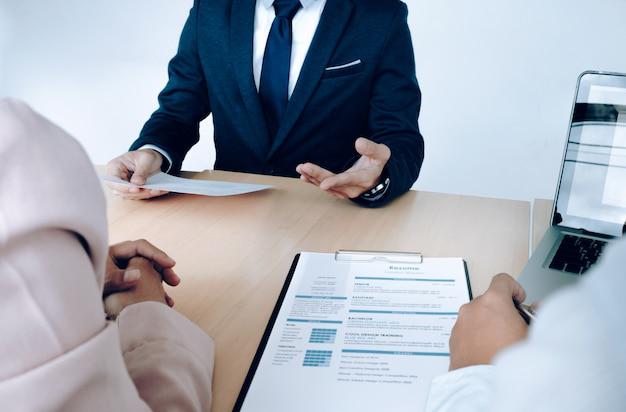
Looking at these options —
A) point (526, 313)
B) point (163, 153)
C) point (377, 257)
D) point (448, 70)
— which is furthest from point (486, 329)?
point (448, 70)

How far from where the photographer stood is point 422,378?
0.62m

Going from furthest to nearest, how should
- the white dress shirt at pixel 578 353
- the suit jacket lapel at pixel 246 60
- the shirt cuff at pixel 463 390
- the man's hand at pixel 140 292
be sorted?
the suit jacket lapel at pixel 246 60
the man's hand at pixel 140 292
the shirt cuff at pixel 463 390
the white dress shirt at pixel 578 353

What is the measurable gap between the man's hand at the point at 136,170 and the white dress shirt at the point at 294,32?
359 millimetres

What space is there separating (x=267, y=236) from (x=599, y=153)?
0.55m

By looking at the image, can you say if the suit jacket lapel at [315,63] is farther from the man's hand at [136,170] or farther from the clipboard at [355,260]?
the clipboard at [355,260]

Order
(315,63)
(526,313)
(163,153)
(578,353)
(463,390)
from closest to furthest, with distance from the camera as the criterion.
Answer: (578,353) < (463,390) < (526,313) < (163,153) < (315,63)

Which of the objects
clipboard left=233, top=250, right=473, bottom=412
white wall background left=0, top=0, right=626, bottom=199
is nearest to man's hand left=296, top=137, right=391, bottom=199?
clipboard left=233, top=250, right=473, bottom=412

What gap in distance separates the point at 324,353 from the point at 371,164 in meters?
0.54

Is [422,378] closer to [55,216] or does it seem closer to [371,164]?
[55,216]

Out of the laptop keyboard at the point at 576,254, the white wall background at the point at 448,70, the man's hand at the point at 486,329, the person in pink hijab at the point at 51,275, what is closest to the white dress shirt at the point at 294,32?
the laptop keyboard at the point at 576,254

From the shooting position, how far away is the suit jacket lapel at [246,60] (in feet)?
4.57

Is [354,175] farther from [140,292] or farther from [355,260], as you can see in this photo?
[140,292]

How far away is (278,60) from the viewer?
1.43m

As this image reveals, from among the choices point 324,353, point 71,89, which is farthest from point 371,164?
point 71,89
